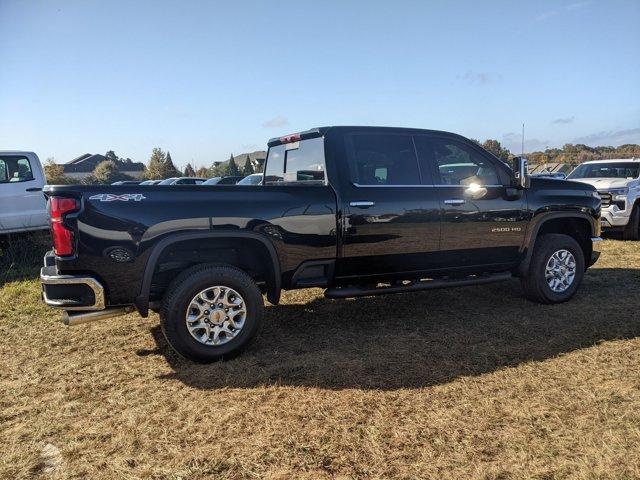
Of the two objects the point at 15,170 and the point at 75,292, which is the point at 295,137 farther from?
the point at 15,170

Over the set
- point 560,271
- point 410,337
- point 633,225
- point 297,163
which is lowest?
point 410,337

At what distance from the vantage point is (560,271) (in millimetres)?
5242

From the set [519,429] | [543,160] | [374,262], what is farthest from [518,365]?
[543,160]

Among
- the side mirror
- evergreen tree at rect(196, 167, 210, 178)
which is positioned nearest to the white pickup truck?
the side mirror

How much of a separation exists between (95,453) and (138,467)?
1.06 ft

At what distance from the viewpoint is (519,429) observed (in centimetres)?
271

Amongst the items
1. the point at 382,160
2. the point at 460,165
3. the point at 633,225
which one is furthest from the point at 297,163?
the point at 633,225

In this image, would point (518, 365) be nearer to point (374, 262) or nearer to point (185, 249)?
point (374, 262)

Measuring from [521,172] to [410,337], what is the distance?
2058 mm

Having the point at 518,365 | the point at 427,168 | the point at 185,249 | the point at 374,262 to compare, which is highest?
the point at 427,168

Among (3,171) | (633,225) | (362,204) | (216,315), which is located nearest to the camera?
(216,315)

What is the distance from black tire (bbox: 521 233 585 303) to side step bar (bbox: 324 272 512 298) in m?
0.38

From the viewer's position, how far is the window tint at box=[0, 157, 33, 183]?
8000 mm

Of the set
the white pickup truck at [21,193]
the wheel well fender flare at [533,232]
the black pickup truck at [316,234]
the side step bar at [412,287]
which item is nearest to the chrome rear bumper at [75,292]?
the black pickup truck at [316,234]
